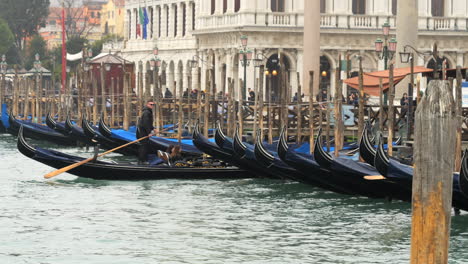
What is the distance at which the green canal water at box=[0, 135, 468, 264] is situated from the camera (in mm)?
10602

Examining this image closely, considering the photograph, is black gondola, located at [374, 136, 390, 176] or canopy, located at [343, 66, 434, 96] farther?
canopy, located at [343, 66, 434, 96]

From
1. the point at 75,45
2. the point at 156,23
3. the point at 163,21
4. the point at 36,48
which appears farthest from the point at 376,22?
the point at 36,48

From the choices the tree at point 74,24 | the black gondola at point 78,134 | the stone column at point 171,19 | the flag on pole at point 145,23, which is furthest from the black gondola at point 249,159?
the tree at point 74,24

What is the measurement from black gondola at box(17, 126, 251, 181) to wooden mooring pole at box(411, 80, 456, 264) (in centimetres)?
991

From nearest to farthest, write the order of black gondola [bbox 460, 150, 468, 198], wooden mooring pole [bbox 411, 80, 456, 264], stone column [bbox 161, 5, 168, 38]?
wooden mooring pole [bbox 411, 80, 456, 264] → black gondola [bbox 460, 150, 468, 198] → stone column [bbox 161, 5, 168, 38]

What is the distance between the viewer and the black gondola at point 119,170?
16.0 metres

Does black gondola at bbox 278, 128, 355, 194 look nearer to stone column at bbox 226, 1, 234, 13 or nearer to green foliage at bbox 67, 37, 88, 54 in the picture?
stone column at bbox 226, 1, 234, 13

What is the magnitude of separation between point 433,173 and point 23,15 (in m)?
50.7

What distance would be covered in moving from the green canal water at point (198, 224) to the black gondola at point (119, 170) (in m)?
0.11

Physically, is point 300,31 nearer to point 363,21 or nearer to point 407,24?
point 363,21

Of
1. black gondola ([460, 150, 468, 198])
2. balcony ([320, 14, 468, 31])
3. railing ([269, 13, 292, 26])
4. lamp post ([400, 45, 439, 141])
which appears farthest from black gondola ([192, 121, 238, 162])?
balcony ([320, 14, 468, 31])

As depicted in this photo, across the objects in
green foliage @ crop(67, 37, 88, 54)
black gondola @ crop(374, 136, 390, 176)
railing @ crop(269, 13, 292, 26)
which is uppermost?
railing @ crop(269, 13, 292, 26)

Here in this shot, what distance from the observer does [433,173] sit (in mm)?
6375

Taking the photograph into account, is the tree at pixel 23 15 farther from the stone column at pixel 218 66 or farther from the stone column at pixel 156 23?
the stone column at pixel 218 66
